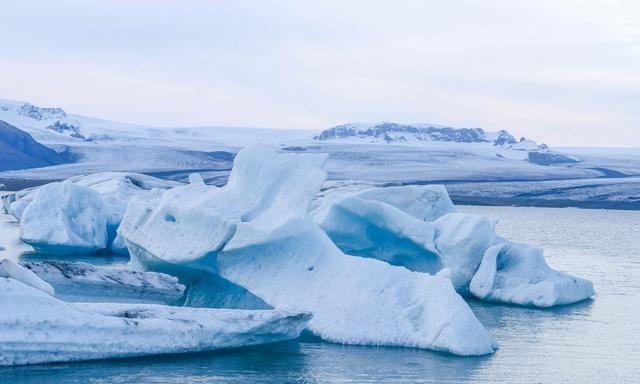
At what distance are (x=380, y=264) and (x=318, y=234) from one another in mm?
926

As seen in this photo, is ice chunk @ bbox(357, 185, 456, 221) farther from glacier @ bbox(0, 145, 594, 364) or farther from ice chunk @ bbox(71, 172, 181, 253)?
ice chunk @ bbox(71, 172, 181, 253)

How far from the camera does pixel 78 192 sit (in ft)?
58.1

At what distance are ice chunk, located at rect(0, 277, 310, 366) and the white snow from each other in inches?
352

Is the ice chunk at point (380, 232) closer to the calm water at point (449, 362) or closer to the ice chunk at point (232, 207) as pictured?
the calm water at point (449, 362)

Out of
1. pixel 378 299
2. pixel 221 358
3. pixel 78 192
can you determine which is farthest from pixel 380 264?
pixel 78 192

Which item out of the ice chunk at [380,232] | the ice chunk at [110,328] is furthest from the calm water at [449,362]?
the ice chunk at [380,232]

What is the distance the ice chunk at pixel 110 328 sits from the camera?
783 centimetres

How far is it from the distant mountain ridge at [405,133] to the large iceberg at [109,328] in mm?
81946

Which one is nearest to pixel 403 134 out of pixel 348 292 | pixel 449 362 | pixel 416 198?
pixel 416 198

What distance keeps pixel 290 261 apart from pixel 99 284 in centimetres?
221

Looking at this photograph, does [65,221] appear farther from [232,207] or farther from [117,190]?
[232,207]

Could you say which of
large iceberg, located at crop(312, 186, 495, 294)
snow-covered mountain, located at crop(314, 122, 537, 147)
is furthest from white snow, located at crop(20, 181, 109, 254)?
snow-covered mountain, located at crop(314, 122, 537, 147)

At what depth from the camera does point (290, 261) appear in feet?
34.8

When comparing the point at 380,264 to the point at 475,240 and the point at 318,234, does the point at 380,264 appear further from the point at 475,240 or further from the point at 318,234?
the point at 475,240
